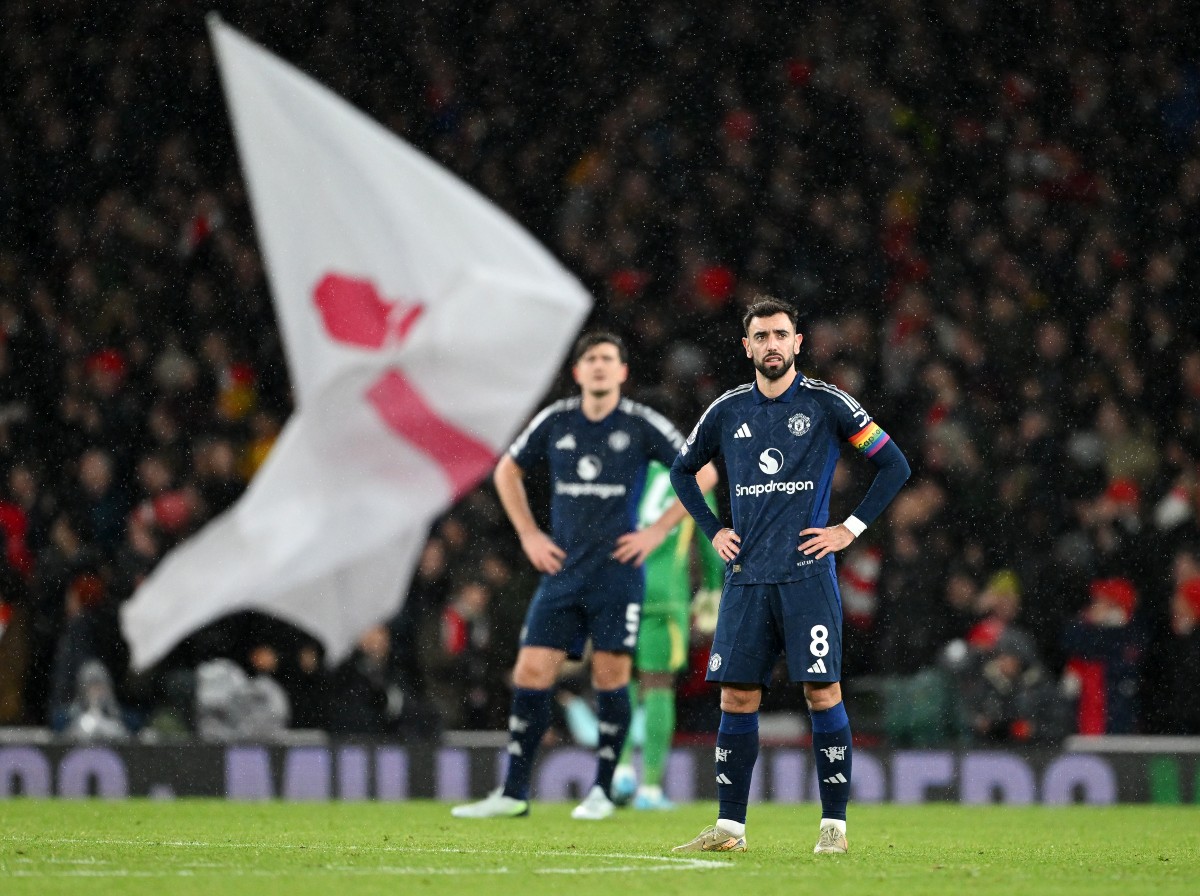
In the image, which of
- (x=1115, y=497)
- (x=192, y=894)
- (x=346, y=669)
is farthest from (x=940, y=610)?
(x=192, y=894)

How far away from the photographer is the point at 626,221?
19.3 meters

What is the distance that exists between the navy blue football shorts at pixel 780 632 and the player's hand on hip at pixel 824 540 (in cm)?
11

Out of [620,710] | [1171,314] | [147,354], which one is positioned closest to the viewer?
[620,710]

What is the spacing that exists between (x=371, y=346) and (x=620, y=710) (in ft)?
11.2

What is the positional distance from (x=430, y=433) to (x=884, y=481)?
5327mm

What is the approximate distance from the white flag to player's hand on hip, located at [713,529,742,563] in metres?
4.77

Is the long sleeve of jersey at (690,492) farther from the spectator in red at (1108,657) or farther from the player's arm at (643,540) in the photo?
the spectator in red at (1108,657)

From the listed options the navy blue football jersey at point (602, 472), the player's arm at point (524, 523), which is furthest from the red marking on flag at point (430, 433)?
the navy blue football jersey at point (602, 472)

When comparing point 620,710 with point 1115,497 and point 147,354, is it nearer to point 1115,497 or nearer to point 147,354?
point 1115,497

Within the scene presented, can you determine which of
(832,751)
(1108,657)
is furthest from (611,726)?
(1108,657)

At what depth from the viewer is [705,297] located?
18578 mm

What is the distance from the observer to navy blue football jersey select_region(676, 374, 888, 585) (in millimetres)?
7547

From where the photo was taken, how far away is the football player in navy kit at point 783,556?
7.48 m

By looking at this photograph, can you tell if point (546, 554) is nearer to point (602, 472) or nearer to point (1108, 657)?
point (602, 472)
